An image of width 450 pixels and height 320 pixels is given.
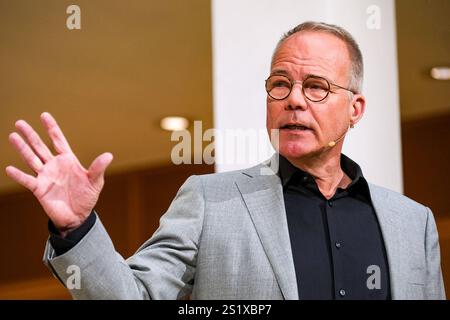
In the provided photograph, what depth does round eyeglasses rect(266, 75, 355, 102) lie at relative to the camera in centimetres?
129

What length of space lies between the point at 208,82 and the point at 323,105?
1.40m

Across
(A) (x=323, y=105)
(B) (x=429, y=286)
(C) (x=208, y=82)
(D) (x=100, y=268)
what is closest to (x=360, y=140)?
(A) (x=323, y=105)

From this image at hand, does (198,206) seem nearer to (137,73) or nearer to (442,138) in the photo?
(442,138)

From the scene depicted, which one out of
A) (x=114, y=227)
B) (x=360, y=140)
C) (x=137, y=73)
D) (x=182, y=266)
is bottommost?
(x=114, y=227)

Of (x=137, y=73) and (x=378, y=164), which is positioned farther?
(x=137, y=73)

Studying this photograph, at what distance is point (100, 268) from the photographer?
1.04 m

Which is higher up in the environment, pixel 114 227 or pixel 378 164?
pixel 378 164

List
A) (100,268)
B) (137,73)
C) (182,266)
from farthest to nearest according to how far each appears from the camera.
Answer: (137,73) < (182,266) < (100,268)

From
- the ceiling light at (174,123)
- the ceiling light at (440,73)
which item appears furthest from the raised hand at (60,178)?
the ceiling light at (174,123)

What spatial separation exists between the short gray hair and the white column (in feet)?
0.92

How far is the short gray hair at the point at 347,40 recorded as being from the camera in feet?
4.46

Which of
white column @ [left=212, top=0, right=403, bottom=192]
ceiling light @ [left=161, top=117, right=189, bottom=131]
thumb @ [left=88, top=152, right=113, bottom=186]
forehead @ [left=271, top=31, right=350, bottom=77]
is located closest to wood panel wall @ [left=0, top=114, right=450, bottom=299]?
ceiling light @ [left=161, top=117, right=189, bottom=131]

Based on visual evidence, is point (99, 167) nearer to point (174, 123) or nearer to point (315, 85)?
point (315, 85)

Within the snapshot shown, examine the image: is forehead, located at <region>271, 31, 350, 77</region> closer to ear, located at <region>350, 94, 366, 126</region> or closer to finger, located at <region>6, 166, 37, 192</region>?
ear, located at <region>350, 94, 366, 126</region>
